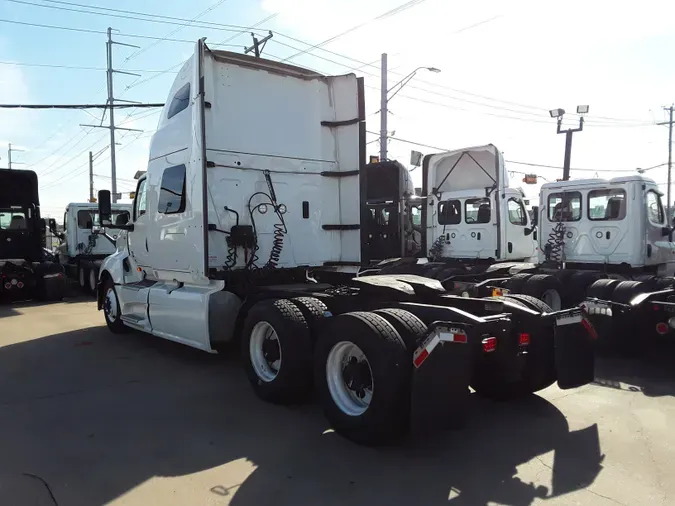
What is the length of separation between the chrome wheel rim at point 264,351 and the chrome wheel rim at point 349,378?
0.98 m

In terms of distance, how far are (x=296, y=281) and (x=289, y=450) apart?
344cm

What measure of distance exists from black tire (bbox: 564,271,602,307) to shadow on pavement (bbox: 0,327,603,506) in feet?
11.8

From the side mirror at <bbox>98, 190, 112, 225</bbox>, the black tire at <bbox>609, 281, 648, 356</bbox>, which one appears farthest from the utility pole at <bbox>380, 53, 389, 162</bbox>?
the black tire at <bbox>609, 281, 648, 356</bbox>

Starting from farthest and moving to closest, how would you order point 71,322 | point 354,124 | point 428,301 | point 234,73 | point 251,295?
1. point 71,322
2. point 354,124
3. point 234,73
4. point 251,295
5. point 428,301

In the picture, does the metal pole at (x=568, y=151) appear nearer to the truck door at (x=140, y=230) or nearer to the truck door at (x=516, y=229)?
the truck door at (x=516, y=229)

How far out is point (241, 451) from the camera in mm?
4117

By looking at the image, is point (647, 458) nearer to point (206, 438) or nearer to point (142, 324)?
point (206, 438)

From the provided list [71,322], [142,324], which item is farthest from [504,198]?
[71,322]

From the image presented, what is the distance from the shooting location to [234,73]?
21.8ft

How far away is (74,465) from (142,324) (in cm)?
387

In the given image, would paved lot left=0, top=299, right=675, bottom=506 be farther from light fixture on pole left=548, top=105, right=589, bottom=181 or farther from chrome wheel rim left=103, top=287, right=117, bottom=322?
light fixture on pole left=548, top=105, right=589, bottom=181

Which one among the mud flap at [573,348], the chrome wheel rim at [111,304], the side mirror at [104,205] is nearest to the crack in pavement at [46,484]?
the mud flap at [573,348]

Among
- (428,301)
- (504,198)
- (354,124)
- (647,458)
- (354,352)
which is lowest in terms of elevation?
(647,458)

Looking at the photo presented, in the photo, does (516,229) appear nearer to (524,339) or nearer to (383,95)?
(524,339)
